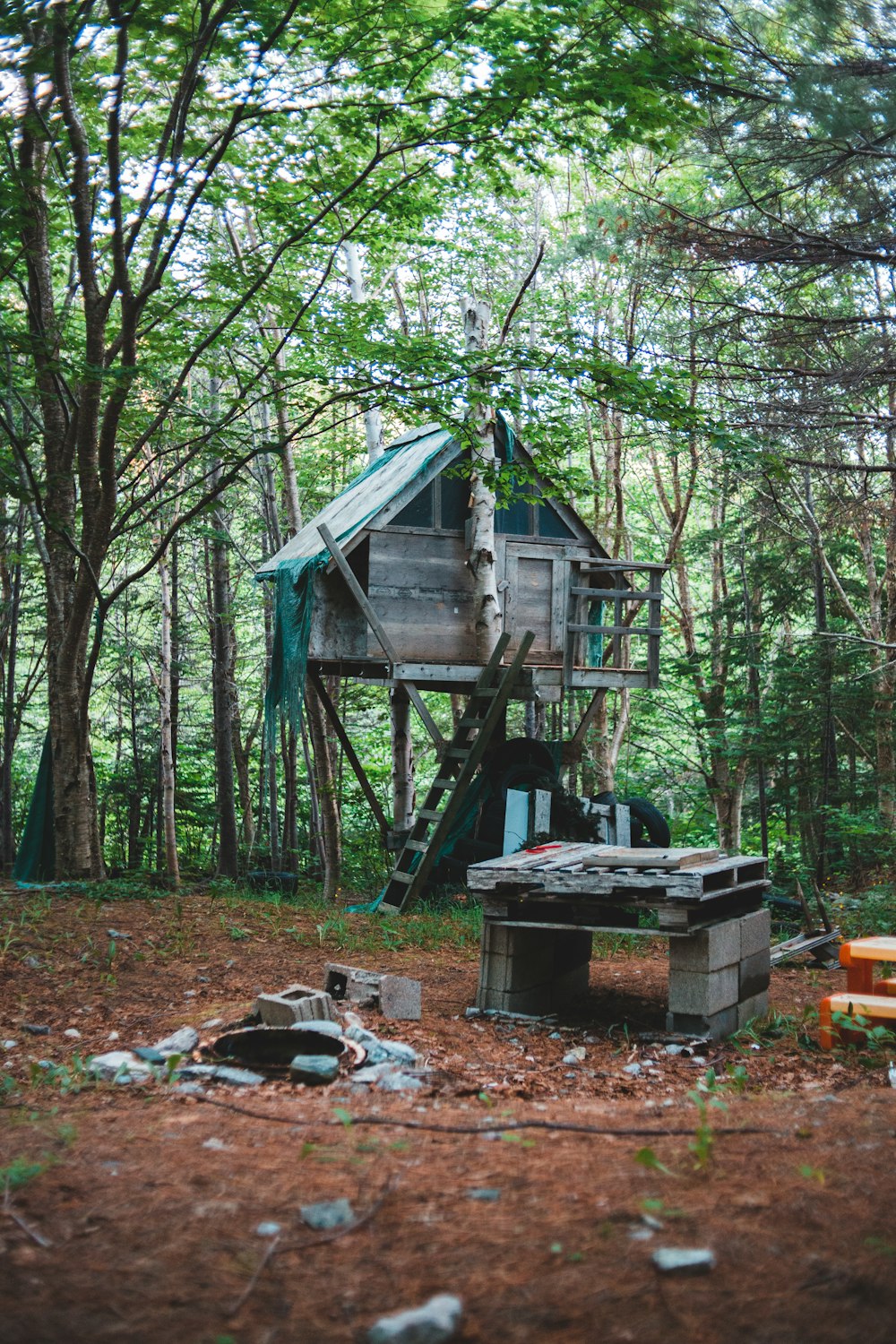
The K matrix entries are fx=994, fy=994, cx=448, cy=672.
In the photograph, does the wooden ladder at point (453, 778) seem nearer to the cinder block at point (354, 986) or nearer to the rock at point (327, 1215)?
the cinder block at point (354, 986)

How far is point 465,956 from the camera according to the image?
29.2 feet

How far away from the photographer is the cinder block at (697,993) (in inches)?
236

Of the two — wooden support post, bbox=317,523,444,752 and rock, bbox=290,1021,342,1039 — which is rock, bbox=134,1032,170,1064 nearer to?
rock, bbox=290,1021,342,1039

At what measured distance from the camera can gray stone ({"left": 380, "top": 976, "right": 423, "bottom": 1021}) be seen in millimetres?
6227

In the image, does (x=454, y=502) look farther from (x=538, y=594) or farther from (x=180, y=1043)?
(x=180, y=1043)

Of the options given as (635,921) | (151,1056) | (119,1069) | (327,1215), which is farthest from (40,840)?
(327,1215)

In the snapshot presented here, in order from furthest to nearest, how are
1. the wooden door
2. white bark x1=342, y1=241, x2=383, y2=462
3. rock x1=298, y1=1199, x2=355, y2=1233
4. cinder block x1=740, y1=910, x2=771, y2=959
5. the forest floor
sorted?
white bark x1=342, y1=241, x2=383, y2=462, the wooden door, cinder block x1=740, y1=910, x2=771, y2=959, rock x1=298, y1=1199, x2=355, y2=1233, the forest floor

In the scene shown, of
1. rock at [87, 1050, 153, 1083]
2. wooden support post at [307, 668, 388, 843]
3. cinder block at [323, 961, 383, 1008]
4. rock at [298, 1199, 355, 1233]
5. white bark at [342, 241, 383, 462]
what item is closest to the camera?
rock at [298, 1199, 355, 1233]

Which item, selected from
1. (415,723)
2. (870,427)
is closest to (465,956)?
(870,427)

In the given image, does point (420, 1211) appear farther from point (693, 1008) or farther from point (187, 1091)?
point (693, 1008)

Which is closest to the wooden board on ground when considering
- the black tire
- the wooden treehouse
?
the black tire

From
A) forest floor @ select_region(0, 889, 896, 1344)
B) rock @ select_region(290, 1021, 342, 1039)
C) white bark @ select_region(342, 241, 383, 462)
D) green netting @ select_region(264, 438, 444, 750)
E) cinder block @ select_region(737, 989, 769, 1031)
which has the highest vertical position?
white bark @ select_region(342, 241, 383, 462)

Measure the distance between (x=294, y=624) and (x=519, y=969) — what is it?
7.01 meters

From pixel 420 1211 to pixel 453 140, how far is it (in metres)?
7.87
